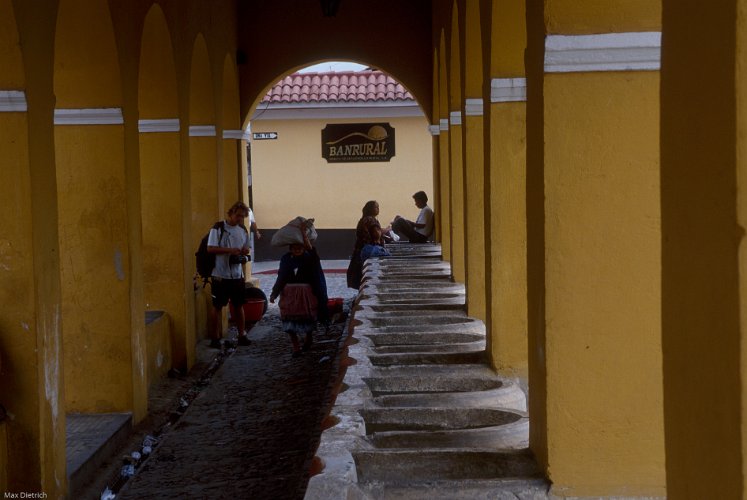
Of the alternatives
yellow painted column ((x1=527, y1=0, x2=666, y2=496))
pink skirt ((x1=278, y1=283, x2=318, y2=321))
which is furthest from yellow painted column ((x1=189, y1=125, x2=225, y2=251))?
yellow painted column ((x1=527, y1=0, x2=666, y2=496))

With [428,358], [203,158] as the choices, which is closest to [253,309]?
[203,158]

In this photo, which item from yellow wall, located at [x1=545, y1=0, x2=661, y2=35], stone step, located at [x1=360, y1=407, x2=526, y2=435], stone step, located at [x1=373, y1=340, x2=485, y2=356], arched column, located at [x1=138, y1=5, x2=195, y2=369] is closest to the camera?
yellow wall, located at [x1=545, y1=0, x2=661, y2=35]

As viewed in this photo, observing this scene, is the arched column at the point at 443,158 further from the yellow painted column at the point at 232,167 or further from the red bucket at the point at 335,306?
the yellow painted column at the point at 232,167

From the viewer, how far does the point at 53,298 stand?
6438 mm

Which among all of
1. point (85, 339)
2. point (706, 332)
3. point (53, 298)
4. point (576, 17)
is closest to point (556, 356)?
point (576, 17)

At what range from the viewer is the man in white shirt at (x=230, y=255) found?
38.2ft

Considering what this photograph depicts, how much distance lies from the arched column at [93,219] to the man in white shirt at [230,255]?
3.13 meters

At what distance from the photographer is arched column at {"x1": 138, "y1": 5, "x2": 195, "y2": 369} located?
10930mm

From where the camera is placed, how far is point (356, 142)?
23.7 meters

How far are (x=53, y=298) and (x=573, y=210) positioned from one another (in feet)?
12.0

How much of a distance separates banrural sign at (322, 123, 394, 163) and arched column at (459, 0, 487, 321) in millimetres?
15169

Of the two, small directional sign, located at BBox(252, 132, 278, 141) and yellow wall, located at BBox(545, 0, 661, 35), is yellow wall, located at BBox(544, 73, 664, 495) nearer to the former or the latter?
yellow wall, located at BBox(545, 0, 661, 35)

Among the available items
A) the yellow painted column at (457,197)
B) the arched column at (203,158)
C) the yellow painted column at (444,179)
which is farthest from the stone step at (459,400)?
the arched column at (203,158)

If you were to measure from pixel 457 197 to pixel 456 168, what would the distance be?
39 cm
